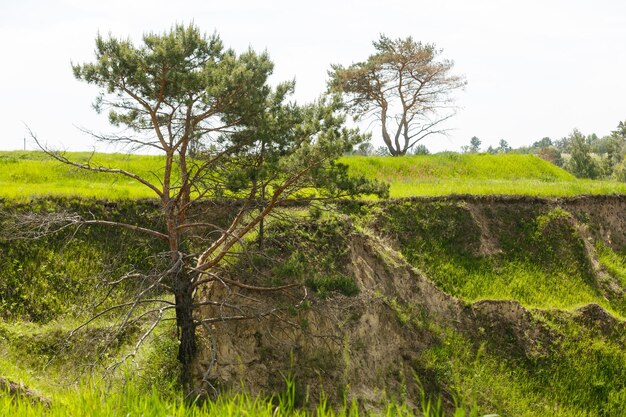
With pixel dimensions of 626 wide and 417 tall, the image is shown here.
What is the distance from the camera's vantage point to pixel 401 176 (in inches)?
1242

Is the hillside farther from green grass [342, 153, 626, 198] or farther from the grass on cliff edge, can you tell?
green grass [342, 153, 626, 198]

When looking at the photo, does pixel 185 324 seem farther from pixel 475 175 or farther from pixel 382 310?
pixel 475 175

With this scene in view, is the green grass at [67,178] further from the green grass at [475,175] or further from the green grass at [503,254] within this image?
the green grass at [475,175]

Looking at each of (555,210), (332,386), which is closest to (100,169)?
(332,386)

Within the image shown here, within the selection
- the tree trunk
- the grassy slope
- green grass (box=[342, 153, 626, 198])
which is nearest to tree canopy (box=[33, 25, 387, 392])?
the tree trunk

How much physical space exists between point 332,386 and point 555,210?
13.9 meters

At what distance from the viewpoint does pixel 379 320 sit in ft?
56.7

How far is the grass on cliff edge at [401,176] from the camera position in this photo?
21125 millimetres

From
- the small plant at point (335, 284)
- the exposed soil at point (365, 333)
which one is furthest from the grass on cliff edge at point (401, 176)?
the small plant at point (335, 284)

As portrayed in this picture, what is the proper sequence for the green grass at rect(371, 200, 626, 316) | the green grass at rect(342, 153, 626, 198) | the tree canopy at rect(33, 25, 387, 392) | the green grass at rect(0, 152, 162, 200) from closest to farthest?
the tree canopy at rect(33, 25, 387, 392) < the green grass at rect(0, 152, 162, 200) < the green grass at rect(371, 200, 626, 316) < the green grass at rect(342, 153, 626, 198)

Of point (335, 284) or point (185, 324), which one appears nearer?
point (185, 324)

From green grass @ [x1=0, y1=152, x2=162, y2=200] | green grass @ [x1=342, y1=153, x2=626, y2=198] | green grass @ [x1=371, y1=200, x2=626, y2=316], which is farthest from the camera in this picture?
green grass @ [x1=342, y1=153, x2=626, y2=198]

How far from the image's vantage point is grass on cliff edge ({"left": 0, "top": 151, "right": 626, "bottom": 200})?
832 inches

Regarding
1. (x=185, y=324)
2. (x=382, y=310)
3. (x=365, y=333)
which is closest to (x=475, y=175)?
(x=382, y=310)
